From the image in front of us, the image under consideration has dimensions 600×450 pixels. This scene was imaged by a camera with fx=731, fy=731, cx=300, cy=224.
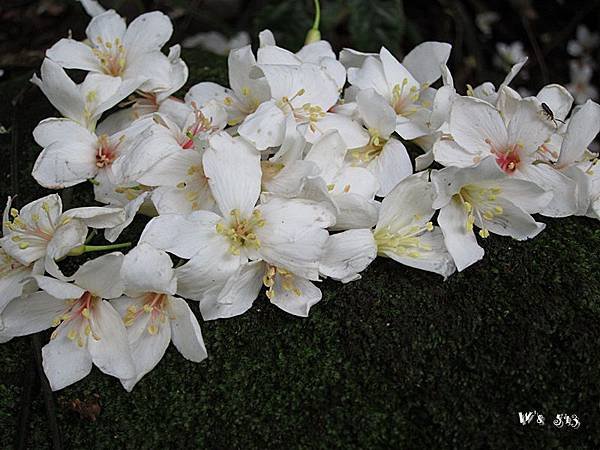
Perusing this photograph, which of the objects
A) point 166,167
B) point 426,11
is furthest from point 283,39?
point 166,167

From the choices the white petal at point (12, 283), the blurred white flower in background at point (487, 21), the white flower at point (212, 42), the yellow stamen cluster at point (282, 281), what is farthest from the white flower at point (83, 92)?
the blurred white flower in background at point (487, 21)

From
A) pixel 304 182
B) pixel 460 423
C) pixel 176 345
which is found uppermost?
pixel 304 182

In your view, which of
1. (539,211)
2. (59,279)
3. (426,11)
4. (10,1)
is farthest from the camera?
(426,11)

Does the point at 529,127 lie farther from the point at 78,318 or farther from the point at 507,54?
the point at 507,54

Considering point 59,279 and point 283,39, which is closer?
point 59,279

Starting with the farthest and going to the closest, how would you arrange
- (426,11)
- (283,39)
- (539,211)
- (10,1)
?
(426,11), (10,1), (283,39), (539,211)

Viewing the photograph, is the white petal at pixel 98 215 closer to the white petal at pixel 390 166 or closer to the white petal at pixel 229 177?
the white petal at pixel 229 177

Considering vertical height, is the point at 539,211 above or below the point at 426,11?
above

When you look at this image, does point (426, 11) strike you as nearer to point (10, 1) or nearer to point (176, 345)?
point (10, 1)
